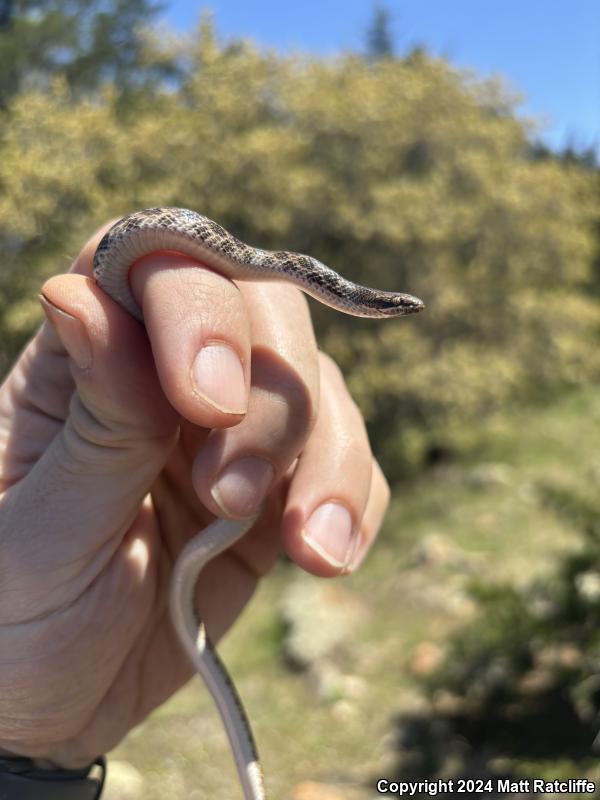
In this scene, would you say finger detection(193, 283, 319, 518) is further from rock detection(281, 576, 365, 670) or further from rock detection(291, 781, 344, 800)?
rock detection(281, 576, 365, 670)

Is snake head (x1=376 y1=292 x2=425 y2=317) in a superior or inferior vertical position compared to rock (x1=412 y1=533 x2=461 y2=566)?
superior

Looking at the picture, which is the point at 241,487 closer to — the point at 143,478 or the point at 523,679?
the point at 143,478

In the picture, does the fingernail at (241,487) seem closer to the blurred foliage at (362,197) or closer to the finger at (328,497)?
the finger at (328,497)

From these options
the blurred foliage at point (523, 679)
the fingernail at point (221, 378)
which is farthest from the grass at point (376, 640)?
the fingernail at point (221, 378)

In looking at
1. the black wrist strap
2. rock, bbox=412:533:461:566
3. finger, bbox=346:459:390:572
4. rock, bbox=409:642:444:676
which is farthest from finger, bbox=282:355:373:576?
rock, bbox=412:533:461:566

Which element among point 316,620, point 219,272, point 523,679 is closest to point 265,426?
point 219,272

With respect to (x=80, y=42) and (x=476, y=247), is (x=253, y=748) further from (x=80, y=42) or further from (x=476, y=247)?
(x=80, y=42)

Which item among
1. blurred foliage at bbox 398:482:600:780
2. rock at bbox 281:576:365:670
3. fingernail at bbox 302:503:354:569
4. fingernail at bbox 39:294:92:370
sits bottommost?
rock at bbox 281:576:365:670
